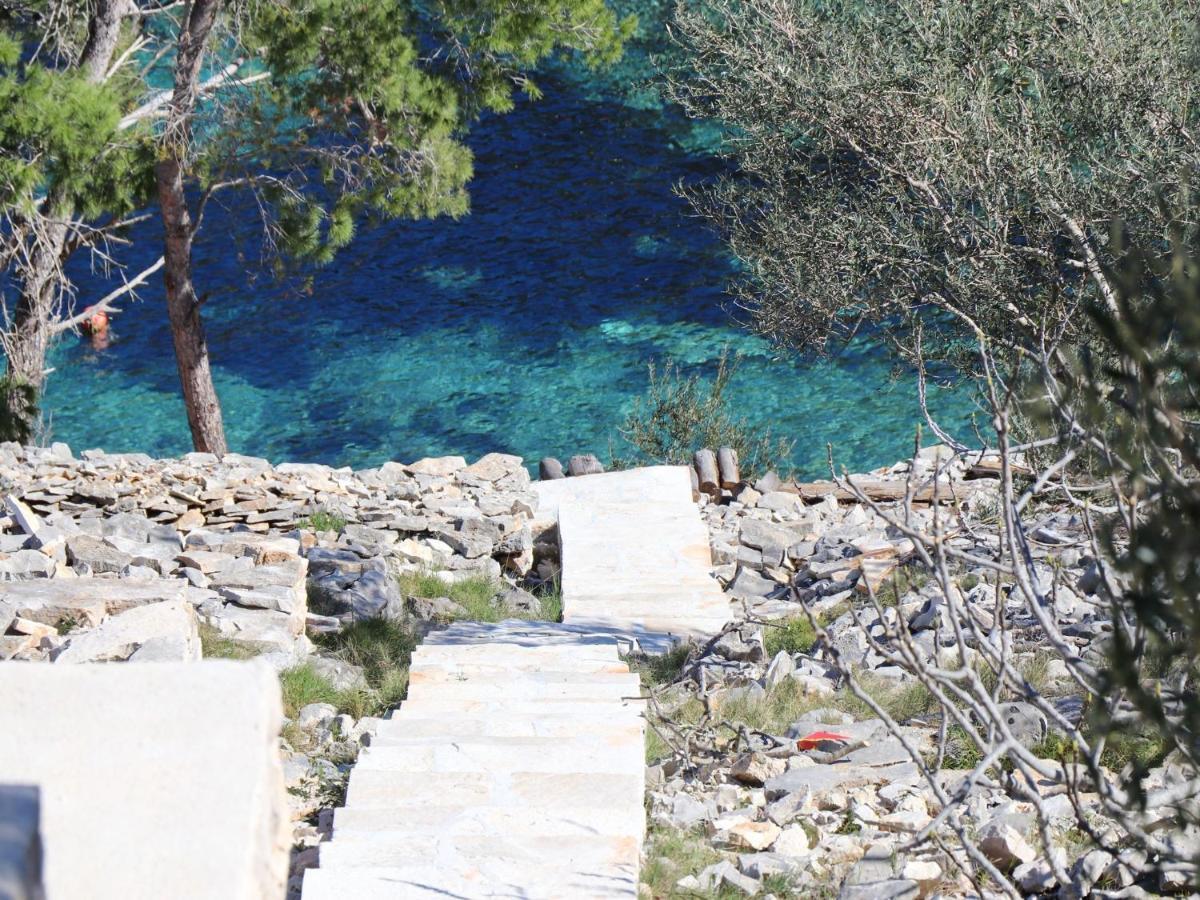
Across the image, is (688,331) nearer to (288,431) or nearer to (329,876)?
(288,431)

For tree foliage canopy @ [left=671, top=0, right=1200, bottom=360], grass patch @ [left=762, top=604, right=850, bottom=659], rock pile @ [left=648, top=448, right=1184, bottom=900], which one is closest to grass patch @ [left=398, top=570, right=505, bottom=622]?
rock pile @ [left=648, top=448, right=1184, bottom=900]

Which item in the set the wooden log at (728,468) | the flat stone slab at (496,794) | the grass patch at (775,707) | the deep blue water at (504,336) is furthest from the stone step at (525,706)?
the deep blue water at (504,336)

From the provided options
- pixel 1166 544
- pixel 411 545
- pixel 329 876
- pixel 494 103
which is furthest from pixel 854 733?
pixel 494 103

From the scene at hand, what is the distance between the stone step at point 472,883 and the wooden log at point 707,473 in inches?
329

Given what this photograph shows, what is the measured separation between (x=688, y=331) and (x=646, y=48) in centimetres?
802

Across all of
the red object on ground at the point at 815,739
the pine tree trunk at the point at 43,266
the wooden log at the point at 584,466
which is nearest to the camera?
the red object on ground at the point at 815,739

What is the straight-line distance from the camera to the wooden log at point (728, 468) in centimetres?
1221

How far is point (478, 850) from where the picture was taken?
12.7 ft

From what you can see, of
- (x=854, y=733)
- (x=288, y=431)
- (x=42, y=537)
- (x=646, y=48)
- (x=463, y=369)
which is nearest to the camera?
(x=854, y=733)

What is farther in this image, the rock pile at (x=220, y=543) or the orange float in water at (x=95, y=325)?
the orange float in water at (x=95, y=325)

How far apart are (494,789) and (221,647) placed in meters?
3.04

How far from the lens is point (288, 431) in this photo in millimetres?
18625

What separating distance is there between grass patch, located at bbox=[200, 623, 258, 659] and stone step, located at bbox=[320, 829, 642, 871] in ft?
10.3

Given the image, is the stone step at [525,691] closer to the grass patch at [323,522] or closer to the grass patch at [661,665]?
the grass patch at [661,665]
